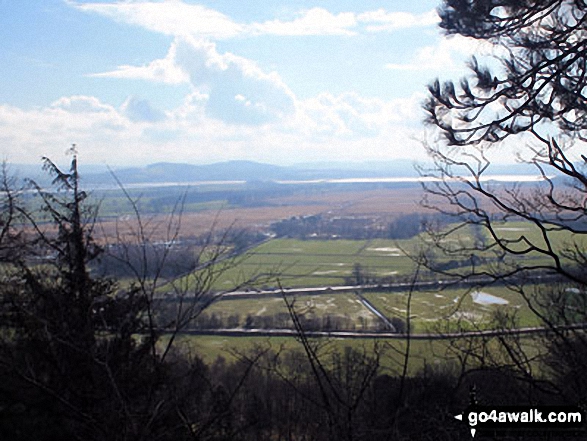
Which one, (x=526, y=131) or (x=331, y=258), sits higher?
(x=526, y=131)

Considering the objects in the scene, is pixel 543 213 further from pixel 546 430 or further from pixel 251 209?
pixel 251 209

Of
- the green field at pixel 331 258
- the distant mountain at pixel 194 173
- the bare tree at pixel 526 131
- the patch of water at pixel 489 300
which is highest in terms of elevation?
the distant mountain at pixel 194 173

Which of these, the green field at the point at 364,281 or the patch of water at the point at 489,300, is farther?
the patch of water at the point at 489,300

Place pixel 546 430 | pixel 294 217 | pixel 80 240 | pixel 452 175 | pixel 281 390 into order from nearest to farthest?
pixel 546 430, pixel 452 175, pixel 80 240, pixel 281 390, pixel 294 217

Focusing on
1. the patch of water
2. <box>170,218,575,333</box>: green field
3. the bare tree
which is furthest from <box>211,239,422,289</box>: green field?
the bare tree

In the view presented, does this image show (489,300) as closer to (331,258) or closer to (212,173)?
(331,258)

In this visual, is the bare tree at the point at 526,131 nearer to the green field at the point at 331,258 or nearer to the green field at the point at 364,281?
the green field at the point at 364,281

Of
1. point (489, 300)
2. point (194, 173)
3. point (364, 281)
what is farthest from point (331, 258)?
point (194, 173)

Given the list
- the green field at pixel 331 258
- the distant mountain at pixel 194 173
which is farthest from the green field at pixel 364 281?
the distant mountain at pixel 194 173

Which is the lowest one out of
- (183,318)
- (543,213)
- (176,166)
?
(183,318)

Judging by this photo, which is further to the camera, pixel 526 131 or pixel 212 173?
pixel 212 173

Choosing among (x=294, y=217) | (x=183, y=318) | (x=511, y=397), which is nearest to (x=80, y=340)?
(x=183, y=318)
